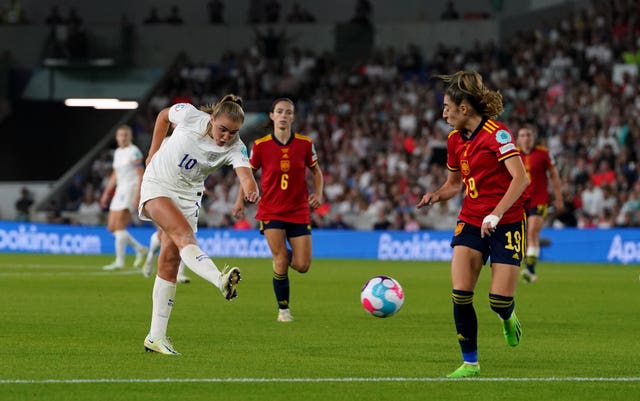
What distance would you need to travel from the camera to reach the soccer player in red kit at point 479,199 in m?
9.37

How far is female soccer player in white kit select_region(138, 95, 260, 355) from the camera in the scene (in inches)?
405

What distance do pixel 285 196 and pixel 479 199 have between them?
17.2 feet

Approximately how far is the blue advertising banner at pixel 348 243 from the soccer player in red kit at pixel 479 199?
1990 cm

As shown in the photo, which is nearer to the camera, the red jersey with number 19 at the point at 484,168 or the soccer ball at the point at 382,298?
the red jersey with number 19 at the point at 484,168

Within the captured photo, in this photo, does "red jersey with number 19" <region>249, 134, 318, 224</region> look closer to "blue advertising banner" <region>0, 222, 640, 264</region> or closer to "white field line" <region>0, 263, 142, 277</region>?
"white field line" <region>0, 263, 142, 277</region>

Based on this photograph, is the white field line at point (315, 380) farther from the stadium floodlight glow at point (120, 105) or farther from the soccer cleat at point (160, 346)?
the stadium floodlight glow at point (120, 105)

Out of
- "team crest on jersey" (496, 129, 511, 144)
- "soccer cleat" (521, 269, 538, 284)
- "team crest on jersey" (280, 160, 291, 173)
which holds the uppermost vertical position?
"team crest on jersey" (496, 129, 511, 144)

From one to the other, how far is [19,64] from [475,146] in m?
37.7

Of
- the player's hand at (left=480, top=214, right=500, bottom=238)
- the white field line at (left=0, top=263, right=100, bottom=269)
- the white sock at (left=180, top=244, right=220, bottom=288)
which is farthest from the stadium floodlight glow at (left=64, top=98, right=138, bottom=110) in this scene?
the player's hand at (left=480, top=214, right=500, bottom=238)

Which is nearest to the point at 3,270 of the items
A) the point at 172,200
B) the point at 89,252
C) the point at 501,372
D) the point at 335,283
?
the point at 335,283

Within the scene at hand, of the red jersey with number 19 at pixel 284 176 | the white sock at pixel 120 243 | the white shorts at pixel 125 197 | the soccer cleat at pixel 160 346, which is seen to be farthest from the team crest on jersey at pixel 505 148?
the white sock at pixel 120 243

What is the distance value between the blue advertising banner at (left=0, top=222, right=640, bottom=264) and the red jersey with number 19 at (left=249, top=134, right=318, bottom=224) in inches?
619

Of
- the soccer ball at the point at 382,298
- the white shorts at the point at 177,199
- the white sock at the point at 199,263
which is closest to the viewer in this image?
the white sock at the point at 199,263

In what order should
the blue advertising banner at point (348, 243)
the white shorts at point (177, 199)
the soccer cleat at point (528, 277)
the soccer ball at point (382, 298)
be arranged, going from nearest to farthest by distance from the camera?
the white shorts at point (177, 199)
the soccer ball at point (382, 298)
the soccer cleat at point (528, 277)
the blue advertising banner at point (348, 243)
